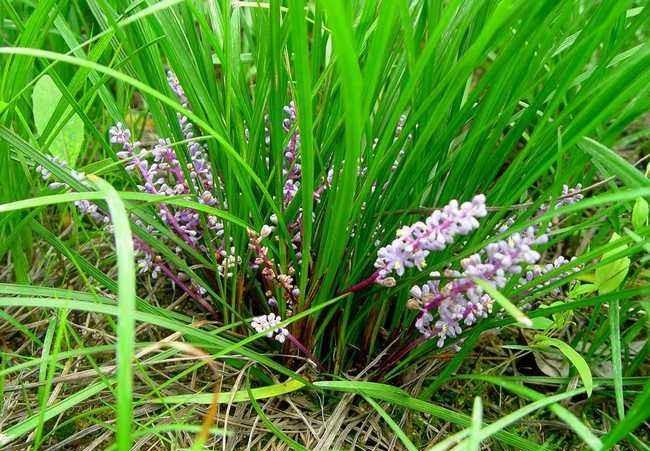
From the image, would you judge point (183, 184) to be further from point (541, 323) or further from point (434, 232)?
point (541, 323)

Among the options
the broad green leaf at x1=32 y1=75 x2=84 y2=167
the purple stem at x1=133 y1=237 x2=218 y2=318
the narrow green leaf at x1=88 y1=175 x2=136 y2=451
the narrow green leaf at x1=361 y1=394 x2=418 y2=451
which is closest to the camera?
the narrow green leaf at x1=88 y1=175 x2=136 y2=451

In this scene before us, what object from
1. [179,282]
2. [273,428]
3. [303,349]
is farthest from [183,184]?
[273,428]

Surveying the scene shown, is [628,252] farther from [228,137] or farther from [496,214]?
[228,137]

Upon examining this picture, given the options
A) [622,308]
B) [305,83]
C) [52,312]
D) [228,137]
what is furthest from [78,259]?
[622,308]

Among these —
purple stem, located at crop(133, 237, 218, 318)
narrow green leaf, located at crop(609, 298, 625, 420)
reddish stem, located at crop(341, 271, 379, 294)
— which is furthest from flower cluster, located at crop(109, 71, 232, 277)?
narrow green leaf, located at crop(609, 298, 625, 420)

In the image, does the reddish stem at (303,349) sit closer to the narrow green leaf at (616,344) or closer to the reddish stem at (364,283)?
the reddish stem at (364,283)

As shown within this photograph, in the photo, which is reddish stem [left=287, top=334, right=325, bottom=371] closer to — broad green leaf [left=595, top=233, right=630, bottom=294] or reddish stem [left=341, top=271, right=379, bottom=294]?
reddish stem [left=341, top=271, right=379, bottom=294]
